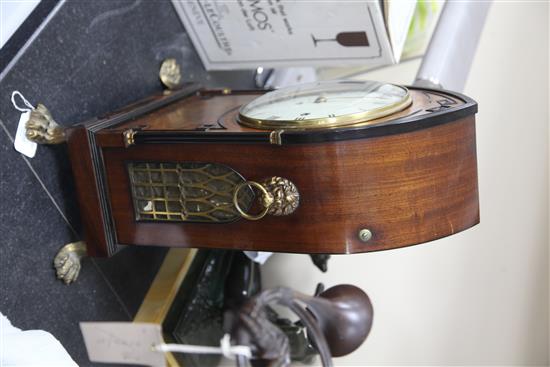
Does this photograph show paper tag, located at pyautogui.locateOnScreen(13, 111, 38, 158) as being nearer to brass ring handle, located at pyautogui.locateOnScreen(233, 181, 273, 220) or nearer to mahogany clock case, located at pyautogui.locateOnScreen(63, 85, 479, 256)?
mahogany clock case, located at pyautogui.locateOnScreen(63, 85, 479, 256)

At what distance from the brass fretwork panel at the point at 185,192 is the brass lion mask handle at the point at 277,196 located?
0.04 metres

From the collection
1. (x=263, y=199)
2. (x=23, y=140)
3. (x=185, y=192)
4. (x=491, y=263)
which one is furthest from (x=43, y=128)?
(x=491, y=263)

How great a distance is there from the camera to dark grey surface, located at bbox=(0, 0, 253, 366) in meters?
0.95

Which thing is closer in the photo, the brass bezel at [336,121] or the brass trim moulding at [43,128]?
the brass bezel at [336,121]

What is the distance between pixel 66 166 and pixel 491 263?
848mm

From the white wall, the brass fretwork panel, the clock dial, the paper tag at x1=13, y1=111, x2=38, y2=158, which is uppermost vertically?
the clock dial

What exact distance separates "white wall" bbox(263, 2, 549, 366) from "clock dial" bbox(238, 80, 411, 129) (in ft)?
1.70

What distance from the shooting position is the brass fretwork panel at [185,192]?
89cm

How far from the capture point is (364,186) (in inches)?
32.1

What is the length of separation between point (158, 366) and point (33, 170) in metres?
0.36

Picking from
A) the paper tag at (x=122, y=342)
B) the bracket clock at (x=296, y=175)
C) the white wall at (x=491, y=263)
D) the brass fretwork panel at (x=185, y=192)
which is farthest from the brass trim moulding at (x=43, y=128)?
the white wall at (x=491, y=263)

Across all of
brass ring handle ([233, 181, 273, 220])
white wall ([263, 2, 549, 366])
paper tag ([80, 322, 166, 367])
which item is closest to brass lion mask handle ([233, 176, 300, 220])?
brass ring handle ([233, 181, 273, 220])

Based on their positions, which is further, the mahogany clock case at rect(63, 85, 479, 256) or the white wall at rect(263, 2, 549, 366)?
the white wall at rect(263, 2, 549, 366)

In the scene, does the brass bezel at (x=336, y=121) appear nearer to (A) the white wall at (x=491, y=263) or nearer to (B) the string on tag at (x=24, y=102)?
(B) the string on tag at (x=24, y=102)
